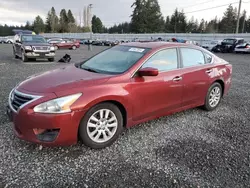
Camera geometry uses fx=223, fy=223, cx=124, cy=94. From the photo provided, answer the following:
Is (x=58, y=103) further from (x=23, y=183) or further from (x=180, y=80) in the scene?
(x=180, y=80)

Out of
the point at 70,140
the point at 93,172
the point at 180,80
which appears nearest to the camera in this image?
the point at 93,172

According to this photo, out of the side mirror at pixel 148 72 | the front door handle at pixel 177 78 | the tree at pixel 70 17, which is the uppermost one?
the tree at pixel 70 17

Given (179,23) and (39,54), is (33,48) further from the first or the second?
(179,23)

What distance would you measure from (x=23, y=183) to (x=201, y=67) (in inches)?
144

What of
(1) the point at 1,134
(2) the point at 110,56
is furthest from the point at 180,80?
(1) the point at 1,134

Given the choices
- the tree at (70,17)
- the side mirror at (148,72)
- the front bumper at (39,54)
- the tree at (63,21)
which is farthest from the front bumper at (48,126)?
the tree at (70,17)

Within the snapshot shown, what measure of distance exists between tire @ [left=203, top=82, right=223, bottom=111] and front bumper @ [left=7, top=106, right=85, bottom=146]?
298cm

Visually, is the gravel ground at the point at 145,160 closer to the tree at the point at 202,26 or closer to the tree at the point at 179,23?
the tree at the point at 179,23

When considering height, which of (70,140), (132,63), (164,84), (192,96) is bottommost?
(70,140)

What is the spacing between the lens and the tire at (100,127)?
3.04 meters

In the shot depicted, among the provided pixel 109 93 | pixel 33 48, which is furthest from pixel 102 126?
pixel 33 48

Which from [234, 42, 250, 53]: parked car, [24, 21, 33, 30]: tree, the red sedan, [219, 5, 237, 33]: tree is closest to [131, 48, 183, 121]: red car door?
the red sedan

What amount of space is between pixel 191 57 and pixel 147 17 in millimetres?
71283

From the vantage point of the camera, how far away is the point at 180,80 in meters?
4.02
